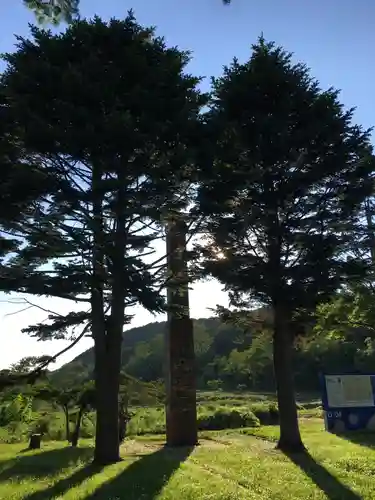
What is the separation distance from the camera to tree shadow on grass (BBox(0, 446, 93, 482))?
11172 mm

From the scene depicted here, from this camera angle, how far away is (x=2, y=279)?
37.8ft

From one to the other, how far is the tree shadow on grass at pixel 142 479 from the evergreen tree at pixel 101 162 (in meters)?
1.10

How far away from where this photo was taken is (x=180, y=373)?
1708cm

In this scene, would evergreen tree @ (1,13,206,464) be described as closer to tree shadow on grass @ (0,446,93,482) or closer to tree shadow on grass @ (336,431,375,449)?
tree shadow on grass @ (0,446,93,482)

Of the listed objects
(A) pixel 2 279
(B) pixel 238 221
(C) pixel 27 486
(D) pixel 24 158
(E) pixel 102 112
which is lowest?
(C) pixel 27 486

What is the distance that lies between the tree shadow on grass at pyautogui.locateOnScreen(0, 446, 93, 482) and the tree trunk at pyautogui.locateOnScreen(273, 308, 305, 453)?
18.5ft

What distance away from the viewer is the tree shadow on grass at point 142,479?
8.97 metres

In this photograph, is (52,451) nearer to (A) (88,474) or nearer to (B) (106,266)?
(A) (88,474)

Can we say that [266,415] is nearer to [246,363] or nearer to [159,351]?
[246,363]

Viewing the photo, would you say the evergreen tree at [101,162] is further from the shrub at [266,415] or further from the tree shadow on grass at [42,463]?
the shrub at [266,415]

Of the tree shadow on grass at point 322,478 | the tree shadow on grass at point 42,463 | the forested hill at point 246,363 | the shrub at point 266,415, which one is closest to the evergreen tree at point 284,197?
the tree shadow on grass at point 322,478

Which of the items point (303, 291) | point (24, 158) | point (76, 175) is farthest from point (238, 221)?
point (24, 158)

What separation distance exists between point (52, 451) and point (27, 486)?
4999 millimetres

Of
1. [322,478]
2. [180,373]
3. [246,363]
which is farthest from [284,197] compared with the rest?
[246,363]
